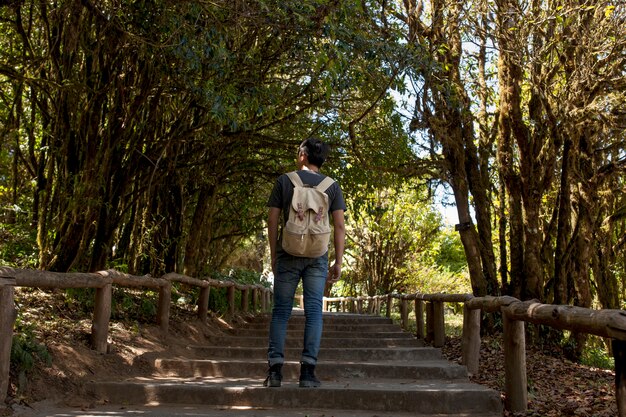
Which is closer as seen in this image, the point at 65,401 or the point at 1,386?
the point at 1,386

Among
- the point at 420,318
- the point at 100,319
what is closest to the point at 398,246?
the point at 420,318

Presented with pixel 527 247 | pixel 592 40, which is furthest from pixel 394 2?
pixel 527 247

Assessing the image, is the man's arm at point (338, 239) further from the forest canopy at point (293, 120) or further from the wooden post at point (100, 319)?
the wooden post at point (100, 319)

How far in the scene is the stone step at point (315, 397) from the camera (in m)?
4.70

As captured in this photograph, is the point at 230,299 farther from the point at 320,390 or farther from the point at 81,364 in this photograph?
the point at 320,390

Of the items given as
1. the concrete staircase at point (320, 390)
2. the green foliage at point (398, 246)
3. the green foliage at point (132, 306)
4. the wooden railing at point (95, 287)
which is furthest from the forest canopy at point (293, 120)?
the green foliage at point (398, 246)

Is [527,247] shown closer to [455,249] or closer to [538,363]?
[538,363]

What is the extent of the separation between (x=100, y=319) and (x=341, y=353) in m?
2.65

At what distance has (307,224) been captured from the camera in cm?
478

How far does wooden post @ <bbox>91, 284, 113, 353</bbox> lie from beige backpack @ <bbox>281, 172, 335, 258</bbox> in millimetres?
1839

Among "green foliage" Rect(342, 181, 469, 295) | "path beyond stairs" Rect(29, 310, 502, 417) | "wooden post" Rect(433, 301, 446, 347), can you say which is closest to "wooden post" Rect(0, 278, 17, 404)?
"path beyond stairs" Rect(29, 310, 502, 417)

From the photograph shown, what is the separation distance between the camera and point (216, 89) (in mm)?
6547

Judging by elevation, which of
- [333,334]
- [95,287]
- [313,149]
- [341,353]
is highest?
[313,149]

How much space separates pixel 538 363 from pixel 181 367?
16.8ft
